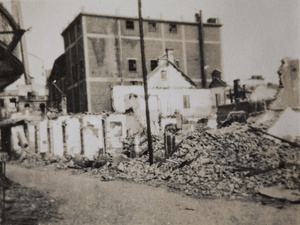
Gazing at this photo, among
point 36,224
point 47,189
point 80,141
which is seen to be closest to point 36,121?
point 80,141

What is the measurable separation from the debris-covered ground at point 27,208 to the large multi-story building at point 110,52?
45.0 feet

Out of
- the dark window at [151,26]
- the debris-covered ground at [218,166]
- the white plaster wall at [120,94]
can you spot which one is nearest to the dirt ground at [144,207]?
the debris-covered ground at [218,166]

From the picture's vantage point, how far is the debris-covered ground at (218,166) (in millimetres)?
7043

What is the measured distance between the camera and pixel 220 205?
21.8 feet

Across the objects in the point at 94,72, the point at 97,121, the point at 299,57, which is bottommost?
the point at 97,121

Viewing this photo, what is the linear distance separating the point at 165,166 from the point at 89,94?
13284 mm

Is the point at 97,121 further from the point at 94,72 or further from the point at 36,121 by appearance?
the point at 94,72

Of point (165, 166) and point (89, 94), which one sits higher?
point (89, 94)

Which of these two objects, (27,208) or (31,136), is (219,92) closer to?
(31,136)

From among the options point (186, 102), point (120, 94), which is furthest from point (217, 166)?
point (186, 102)

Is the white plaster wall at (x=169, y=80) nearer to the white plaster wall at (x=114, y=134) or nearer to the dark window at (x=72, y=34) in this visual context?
the white plaster wall at (x=114, y=134)

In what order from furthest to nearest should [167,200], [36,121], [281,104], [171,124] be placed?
[171,124] → [36,121] → [281,104] → [167,200]

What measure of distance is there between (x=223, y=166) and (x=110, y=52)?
1700 centimetres

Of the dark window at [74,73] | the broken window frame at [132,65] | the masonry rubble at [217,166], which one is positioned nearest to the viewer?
the masonry rubble at [217,166]
